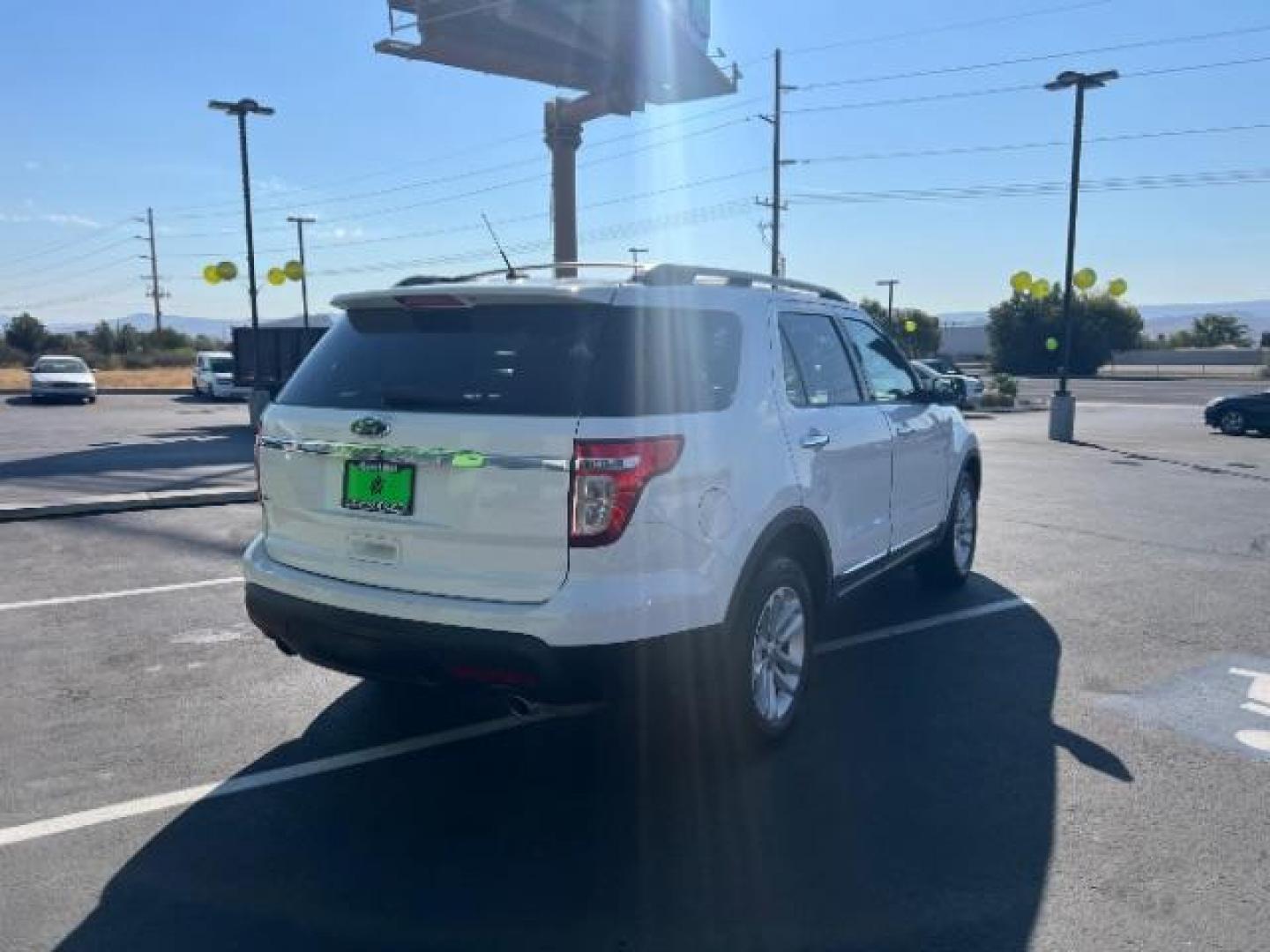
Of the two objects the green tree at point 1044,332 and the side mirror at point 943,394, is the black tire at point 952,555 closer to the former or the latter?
the side mirror at point 943,394

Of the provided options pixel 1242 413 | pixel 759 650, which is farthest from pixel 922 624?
pixel 1242 413

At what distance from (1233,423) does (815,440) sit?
21.7 metres

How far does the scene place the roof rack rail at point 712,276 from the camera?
3.85 meters

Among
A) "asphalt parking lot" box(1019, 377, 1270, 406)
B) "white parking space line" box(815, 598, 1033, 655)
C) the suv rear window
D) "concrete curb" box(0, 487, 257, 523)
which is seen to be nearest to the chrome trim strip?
the suv rear window

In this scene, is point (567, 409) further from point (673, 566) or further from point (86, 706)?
point (86, 706)

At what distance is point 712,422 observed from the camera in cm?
368

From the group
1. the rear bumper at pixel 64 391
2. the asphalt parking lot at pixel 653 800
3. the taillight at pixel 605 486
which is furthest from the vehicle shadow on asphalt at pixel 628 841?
the rear bumper at pixel 64 391

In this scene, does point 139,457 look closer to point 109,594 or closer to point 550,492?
point 109,594

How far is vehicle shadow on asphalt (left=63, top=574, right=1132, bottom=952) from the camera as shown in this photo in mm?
2969

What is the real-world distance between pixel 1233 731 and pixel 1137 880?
65.9 inches

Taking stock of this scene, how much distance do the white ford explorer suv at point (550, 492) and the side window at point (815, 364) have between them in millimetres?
44

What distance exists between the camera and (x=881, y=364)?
568 cm

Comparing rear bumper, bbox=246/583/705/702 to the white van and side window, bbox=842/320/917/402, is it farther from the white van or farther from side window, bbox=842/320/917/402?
the white van

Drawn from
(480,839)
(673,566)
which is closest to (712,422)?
(673,566)
